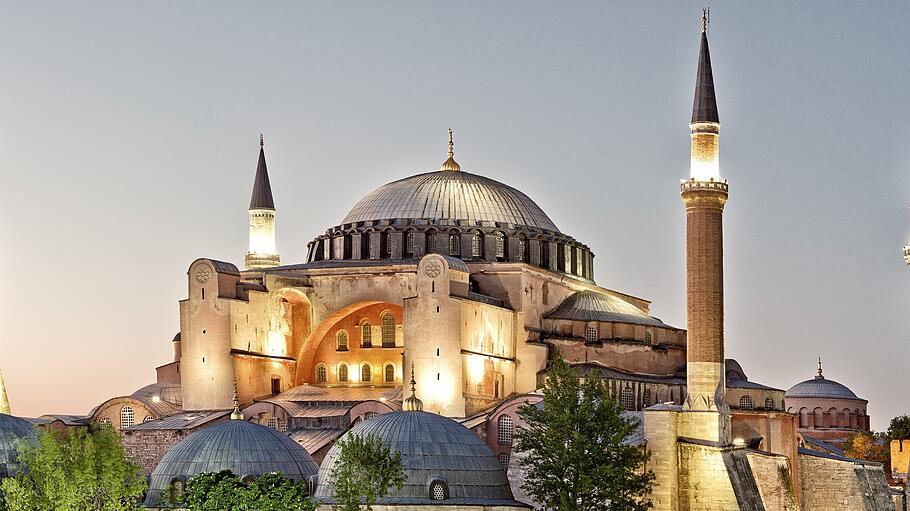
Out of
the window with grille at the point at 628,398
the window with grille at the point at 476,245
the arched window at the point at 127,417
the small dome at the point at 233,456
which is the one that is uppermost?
the window with grille at the point at 476,245

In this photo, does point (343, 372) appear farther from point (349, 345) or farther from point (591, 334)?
point (591, 334)

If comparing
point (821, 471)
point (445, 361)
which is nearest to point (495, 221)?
point (445, 361)

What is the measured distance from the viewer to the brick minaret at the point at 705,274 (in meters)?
45.6

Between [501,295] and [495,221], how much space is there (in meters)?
4.12

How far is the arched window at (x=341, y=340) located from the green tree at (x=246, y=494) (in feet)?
50.9

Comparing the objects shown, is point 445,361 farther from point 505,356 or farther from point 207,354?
point 207,354

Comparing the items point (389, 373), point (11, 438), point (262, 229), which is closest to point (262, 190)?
point (262, 229)

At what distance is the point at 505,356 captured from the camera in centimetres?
5362

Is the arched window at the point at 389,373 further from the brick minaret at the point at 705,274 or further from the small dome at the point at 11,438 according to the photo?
the small dome at the point at 11,438

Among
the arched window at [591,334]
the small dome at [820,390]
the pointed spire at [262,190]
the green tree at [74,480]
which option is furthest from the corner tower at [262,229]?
the small dome at [820,390]

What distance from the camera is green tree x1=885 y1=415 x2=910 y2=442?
73125 millimetres

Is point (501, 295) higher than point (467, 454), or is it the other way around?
point (501, 295)

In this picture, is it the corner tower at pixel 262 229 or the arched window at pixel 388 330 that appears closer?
the arched window at pixel 388 330

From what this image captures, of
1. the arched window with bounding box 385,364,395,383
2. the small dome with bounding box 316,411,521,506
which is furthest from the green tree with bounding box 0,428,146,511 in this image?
the arched window with bounding box 385,364,395,383
